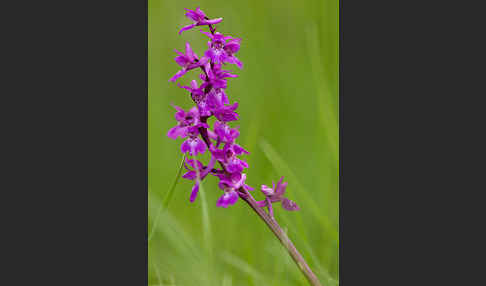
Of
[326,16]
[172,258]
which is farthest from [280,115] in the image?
[172,258]

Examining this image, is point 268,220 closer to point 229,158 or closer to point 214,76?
point 229,158

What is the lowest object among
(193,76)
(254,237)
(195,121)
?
(254,237)

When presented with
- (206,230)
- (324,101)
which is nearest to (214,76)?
(206,230)

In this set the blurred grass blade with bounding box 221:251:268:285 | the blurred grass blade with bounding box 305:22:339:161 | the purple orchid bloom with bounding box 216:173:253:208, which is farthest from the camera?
the blurred grass blade with bounding box 305:22:339:161

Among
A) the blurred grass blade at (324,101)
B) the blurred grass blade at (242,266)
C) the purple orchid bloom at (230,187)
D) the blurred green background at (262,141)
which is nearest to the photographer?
the purple orchid bloom at (230,187)

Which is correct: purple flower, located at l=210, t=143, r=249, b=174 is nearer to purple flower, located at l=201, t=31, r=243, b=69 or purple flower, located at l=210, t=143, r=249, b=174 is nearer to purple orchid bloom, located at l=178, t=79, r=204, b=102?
purple orchid bloom, located at l=178, t=79, r=204, b=102

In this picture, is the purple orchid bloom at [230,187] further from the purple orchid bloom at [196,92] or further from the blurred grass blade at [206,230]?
the purple orchid bloom at [196,92]

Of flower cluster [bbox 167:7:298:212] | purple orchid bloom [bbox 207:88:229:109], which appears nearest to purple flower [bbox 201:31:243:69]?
flower cluster [bbox 167:7:298:212]

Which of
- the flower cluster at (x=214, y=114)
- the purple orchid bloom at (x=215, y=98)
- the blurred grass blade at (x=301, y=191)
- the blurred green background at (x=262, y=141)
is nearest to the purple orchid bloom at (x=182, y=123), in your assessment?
the flower cluster at (x=214, y=114)

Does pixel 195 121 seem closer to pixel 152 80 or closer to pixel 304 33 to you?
pixel 152 80
